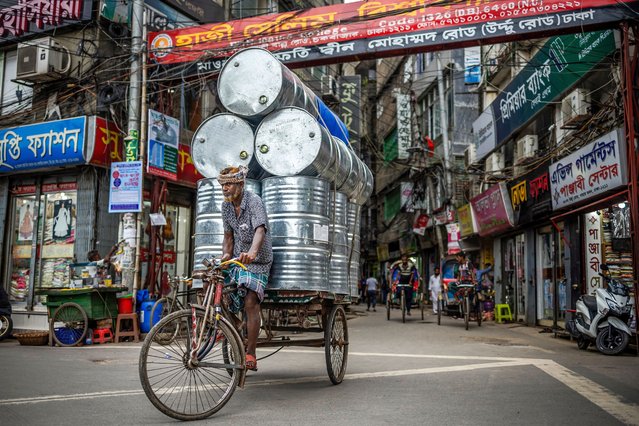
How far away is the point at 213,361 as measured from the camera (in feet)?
16.9

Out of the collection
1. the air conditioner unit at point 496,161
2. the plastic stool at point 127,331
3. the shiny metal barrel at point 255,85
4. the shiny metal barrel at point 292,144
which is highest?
the air conditioner unit at point 496,161

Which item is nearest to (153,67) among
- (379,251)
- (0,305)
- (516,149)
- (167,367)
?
(0,305)

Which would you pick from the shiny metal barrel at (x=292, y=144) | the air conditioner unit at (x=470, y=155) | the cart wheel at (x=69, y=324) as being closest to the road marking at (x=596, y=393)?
the shiny metal barrel at (x=292, y=144)

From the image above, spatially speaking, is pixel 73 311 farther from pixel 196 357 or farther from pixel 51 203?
pixel 196 357

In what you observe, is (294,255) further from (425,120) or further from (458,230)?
(425,120)

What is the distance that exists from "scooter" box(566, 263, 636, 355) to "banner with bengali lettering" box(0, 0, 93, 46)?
12848 mm

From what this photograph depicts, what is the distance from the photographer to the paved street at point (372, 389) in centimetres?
487

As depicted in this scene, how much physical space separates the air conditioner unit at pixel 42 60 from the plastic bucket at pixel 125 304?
6.30m

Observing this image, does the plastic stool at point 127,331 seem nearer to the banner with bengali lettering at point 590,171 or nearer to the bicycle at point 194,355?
the bicycle at point 194,355

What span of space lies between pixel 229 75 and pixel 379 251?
4037cm

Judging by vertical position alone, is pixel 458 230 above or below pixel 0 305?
above

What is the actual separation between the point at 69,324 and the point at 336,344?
22.0 feet

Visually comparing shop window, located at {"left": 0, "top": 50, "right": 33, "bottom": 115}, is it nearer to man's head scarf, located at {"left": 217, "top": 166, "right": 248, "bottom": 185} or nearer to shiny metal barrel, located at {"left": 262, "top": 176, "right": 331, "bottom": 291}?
shiny metal barrel, located at {"left": 262, "top": 176, "right": 331, "bottom": 291}

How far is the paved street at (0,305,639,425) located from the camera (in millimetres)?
4871
